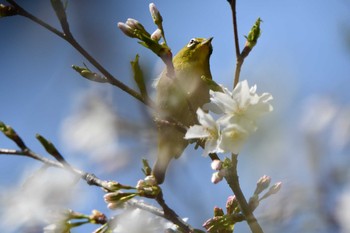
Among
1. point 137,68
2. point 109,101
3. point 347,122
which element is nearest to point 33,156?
point 137,68

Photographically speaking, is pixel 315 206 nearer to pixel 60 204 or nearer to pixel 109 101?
pixel 60 204

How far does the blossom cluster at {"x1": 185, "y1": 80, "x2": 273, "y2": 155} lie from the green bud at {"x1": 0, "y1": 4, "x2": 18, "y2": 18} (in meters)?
0.55

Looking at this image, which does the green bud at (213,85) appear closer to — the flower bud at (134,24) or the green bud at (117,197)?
the flower bud at (134,24)

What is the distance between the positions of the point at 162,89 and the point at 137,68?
1.16 m

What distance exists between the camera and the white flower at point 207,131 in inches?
38.2

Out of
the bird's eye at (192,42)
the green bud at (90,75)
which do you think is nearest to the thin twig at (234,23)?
the green bud at (90,75)

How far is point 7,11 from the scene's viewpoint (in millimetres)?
1146

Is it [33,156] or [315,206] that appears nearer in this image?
[315,206]

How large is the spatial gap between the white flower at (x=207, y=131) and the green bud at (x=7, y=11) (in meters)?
0.55

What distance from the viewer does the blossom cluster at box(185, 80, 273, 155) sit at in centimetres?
96

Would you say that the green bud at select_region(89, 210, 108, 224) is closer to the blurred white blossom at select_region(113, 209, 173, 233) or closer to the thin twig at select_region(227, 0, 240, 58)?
the blurred white blossom at select_region(113, 209, 173, 233)

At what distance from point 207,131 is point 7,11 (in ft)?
2.00

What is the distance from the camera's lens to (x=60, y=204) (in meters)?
1.16

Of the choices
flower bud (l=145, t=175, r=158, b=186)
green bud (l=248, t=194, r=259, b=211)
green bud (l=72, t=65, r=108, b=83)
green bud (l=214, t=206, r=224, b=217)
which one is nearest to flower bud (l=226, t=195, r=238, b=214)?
green bud (l=214, t=206, r=224, b=217)
